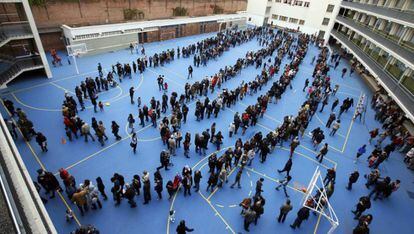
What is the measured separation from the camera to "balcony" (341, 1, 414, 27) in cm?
1959

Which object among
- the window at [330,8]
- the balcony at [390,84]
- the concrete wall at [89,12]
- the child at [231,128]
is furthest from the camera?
the window at [330,8]

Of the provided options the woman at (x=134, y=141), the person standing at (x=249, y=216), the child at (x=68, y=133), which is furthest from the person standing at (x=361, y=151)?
the child at (x=68, y=133)

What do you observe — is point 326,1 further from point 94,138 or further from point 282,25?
point 94,138

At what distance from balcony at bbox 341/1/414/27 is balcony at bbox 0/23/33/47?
1241 inches

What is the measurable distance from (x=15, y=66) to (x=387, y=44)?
33.7m

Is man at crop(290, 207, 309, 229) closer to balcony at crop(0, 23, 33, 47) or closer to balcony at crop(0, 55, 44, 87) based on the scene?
balcony at crop(0, 55, 44, 87)

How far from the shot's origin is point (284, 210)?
9734 mm

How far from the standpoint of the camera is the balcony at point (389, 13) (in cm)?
1959

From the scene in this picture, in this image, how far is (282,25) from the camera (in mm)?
54812

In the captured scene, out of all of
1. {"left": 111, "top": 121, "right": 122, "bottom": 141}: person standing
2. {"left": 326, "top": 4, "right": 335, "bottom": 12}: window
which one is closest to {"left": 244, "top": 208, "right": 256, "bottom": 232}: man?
{"left": 111, "top": 121, "right": 122, "bottom": 141}: person standing

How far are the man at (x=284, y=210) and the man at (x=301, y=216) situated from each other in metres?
0.42

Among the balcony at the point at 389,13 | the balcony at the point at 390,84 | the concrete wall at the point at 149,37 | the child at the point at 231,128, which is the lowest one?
the child at the point at 231,128

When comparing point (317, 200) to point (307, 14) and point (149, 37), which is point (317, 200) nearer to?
point (149, 37)

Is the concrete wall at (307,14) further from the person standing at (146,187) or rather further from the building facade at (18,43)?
the person standing at (146,187)
